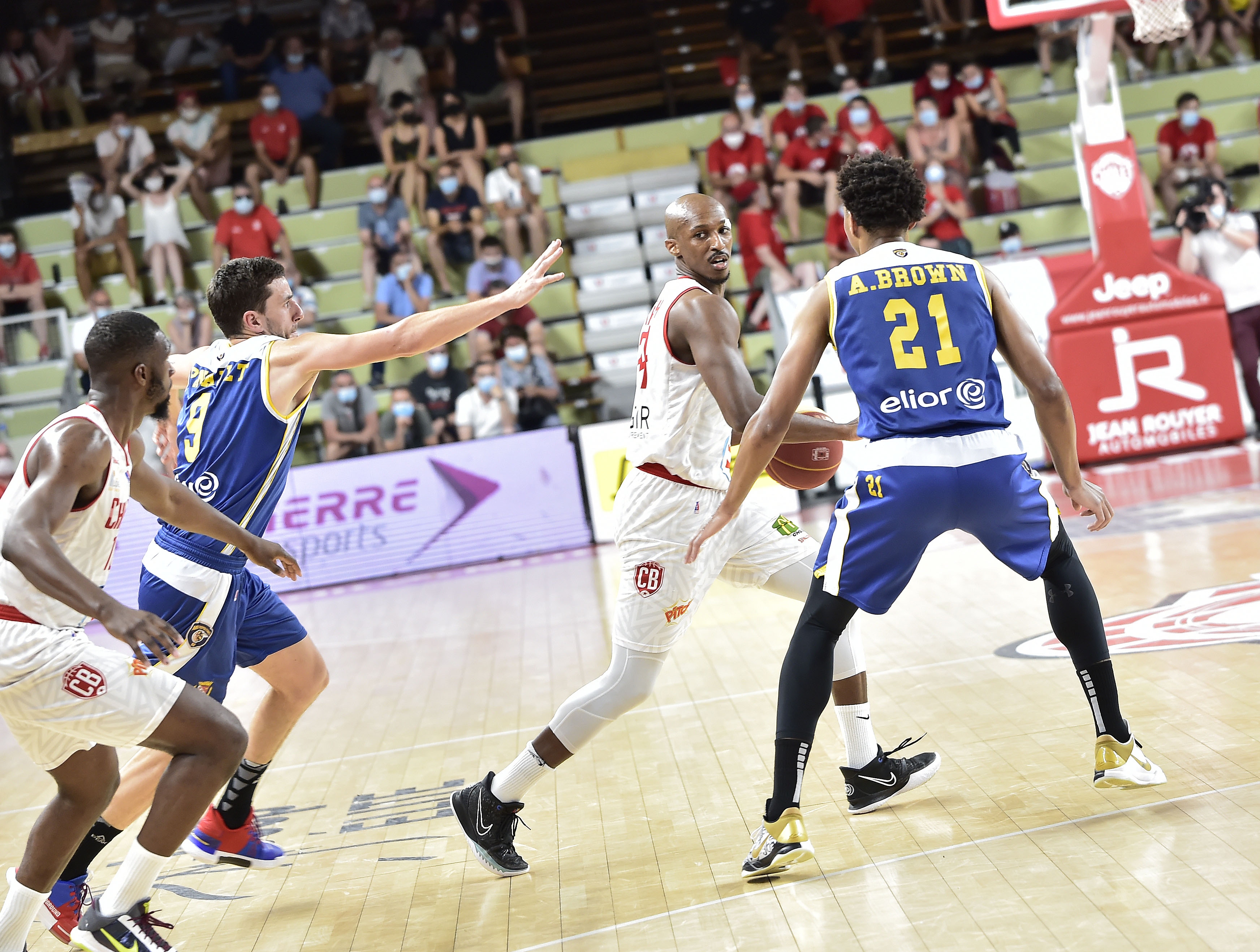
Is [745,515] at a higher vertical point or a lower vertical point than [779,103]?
lower

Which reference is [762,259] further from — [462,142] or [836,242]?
[462,142]

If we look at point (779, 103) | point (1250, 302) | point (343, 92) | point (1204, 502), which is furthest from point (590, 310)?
point (1204, 502)

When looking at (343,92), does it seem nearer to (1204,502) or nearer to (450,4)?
(450,4)

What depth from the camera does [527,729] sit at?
564 cm

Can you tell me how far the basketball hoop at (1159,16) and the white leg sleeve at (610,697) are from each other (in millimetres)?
8237

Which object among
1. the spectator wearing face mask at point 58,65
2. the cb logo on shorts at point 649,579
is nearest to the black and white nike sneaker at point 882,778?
the cb logo on shorts at point 649,579

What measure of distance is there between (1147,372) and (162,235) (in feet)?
35.7

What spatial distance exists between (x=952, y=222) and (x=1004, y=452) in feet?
34.1

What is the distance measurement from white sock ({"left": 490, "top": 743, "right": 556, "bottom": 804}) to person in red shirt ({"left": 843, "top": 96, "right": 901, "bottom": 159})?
Answer: 11213mm

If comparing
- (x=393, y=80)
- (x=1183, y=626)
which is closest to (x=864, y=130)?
(x=393, y=80)

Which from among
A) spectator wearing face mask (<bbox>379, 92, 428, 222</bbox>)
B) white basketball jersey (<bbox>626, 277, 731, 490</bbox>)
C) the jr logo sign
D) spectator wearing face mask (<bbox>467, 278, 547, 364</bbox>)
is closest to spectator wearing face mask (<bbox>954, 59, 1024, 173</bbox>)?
the jr logo sign

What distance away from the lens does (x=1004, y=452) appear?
3.54 m

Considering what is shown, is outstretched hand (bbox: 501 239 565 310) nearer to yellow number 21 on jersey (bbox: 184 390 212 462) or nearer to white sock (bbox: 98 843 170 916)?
yellow number 21 on jersey (bbox: 184 390 212 462)

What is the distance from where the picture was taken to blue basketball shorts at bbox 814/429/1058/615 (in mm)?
3473
